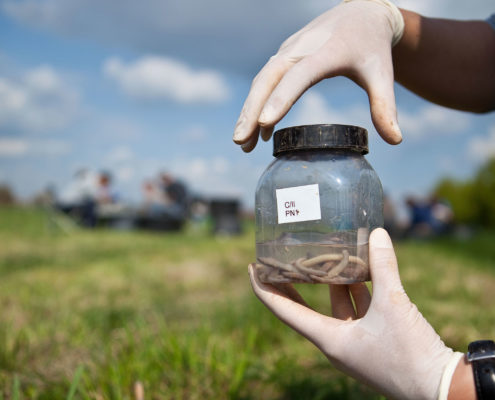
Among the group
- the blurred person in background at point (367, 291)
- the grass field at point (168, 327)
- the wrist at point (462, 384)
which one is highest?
the blurred person in background at point (367, 291)

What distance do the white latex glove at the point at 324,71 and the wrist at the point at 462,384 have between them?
647 millimetres

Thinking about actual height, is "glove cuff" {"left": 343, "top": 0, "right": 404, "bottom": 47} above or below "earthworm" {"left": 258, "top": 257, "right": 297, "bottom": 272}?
above

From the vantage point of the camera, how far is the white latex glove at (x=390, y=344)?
1195 millimetres

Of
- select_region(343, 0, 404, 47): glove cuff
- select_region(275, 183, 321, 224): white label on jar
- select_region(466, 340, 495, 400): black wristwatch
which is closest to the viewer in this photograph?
select_region(466, 340, 495, 400): black wristwatch

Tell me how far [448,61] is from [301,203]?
1176 millimetres

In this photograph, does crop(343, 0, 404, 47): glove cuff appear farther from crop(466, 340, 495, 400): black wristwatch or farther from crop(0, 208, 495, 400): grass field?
crop(0, 208, 495, 400): grass field

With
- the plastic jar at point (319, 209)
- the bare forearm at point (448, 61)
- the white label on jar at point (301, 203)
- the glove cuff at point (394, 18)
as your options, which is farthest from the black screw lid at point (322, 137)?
the bare forearm at point (448, 61)

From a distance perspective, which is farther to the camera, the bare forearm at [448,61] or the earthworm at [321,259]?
the bare forearm at [448,61]

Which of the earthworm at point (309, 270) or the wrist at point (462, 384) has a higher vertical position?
the earthworm at point (309, 270)

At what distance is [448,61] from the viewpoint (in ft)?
6.39

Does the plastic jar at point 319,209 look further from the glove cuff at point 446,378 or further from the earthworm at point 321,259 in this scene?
the glove cuff at point 446,378

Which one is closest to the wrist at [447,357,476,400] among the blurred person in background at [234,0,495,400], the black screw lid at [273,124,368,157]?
the blurred person in background at [234,0,495,400]

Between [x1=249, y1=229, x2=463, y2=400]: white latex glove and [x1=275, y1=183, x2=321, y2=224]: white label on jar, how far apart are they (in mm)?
175

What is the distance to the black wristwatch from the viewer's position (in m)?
1.12
